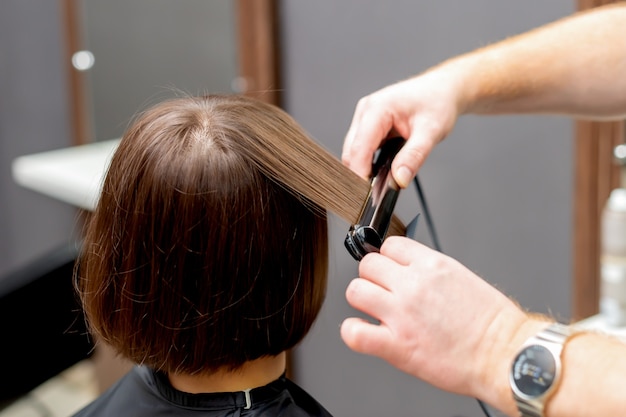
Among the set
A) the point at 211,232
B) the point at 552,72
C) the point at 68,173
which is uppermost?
the point at 552,72

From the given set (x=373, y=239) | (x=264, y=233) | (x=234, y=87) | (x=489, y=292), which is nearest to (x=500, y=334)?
(x=489, y=292)

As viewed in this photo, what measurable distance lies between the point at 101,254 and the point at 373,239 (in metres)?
0.36

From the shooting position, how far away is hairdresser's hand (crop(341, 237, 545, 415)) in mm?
745

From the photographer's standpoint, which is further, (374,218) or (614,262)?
(614,262)

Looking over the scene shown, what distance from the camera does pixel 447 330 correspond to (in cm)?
75

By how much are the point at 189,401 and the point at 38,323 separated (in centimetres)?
57

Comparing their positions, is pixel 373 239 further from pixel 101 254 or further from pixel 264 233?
pixel 101 254

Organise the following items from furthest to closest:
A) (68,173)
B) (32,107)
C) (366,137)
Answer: (32,107) < (68,173) < (366,137)

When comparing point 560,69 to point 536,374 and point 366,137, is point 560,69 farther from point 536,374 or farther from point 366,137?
point 536,374

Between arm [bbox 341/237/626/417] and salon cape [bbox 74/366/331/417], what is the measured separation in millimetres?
277

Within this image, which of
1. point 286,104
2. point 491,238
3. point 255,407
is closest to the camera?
point 255,407

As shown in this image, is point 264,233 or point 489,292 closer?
point 489,292

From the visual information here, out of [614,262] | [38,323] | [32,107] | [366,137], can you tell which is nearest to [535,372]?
[366,137]

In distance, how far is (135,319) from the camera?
0.93 meters
